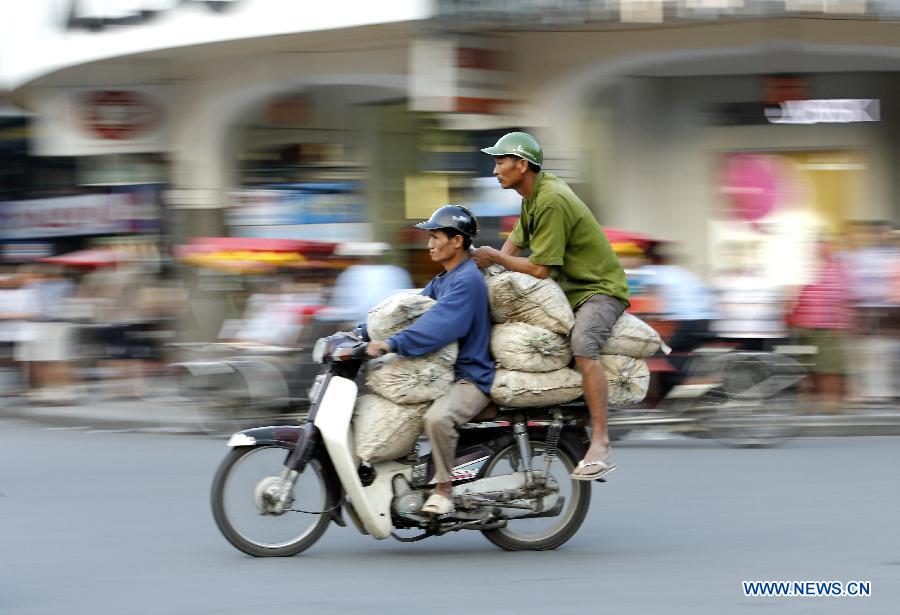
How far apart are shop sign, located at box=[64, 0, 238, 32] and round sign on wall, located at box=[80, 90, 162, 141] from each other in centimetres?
123

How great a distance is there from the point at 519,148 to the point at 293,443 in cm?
184

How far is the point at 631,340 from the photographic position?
7.13m

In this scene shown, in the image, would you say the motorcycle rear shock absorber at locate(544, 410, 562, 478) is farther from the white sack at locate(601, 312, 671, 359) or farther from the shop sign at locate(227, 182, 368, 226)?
the shop sign at locate(227, 182, 368, 226)

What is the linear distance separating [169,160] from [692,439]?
31.2 ft

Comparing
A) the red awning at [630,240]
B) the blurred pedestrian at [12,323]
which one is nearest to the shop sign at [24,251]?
the blurred pedestrian at [12,323]

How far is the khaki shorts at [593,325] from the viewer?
696 centimetres

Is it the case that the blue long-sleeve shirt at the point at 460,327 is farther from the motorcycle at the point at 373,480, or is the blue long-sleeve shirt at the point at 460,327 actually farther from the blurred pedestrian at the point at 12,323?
the blurred pedestrian at the point at 12,323

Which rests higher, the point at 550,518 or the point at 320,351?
the point at 320,351

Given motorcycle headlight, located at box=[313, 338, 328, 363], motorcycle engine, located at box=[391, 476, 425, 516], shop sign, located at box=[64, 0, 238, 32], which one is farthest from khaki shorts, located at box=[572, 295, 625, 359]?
shop sign, located at box=[64, 0, 238, 32]

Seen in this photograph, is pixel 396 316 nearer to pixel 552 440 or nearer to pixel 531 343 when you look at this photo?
pixel 531 343

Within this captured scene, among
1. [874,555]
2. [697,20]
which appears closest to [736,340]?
[697,20]

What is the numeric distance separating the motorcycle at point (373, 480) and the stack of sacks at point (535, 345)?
18cm

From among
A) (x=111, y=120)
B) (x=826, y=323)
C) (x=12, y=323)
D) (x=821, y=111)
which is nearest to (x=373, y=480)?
(x=826, y=323)

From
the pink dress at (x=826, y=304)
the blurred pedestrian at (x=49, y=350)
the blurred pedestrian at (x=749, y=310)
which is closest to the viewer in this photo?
the blurred pedestrian at (x=749, y=310)
